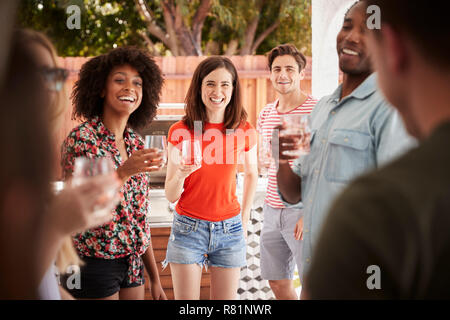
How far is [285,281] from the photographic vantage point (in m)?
2.87

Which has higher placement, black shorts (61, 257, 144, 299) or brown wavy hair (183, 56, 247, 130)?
brown wavy hair (183, 56, 247, 130)

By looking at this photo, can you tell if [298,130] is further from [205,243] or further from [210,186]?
[205,243]

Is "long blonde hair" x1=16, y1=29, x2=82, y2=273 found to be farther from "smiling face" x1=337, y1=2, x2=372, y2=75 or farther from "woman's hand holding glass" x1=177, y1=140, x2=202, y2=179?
"smiling face" x1=337, y1=2, x2=372, y2=75

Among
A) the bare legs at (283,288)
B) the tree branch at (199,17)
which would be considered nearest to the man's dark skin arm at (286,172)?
the bare legs at (283,288)

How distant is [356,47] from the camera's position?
1.72 metres

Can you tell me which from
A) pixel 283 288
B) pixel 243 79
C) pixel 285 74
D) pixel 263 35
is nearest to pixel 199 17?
pixel 263 35

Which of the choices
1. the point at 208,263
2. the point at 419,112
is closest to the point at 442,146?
the point at 419,112

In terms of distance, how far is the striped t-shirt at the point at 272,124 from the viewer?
2775 mm

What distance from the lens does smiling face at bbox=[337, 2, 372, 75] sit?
1.71 metres

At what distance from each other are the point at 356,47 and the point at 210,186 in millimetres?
1041

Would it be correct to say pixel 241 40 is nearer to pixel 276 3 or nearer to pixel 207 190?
pixel 276 3

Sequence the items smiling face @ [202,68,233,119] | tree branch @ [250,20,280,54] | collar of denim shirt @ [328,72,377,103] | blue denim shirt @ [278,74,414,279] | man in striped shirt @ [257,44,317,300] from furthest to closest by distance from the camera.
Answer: tree branch @ [250,20,280,54] < man in striped shirt @ [257,44,317,300] < smiling face @ [202,68,233,119] < collar of denim shirt @ [328,72,377,103] < blue denim shirt @ [278,74,414,279]

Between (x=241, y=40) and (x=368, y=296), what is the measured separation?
8.84 meters

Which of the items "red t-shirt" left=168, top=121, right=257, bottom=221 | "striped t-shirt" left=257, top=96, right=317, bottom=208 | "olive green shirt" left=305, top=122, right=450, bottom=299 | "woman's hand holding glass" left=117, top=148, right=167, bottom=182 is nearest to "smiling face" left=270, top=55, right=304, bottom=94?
"striped t-shirt" left=257, top=96, right=317, bottom=208
